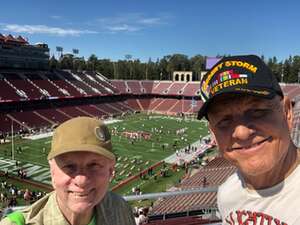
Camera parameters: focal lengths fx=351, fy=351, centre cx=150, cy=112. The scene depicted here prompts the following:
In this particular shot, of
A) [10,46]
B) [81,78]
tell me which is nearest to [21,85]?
[10,46]

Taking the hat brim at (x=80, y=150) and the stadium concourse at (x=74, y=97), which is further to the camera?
the stadium concourse at (x=74, y=97)

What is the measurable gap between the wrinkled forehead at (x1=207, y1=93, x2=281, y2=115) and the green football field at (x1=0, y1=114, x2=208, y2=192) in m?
25.2

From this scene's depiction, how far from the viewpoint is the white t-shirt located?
200 centimetres

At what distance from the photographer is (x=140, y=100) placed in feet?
249

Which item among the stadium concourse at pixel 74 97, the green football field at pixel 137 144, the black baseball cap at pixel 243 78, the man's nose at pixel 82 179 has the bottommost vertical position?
the green football field at pixel 137 144

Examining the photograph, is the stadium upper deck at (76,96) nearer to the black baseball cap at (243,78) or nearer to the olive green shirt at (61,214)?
the olive green shirt at (61,214)

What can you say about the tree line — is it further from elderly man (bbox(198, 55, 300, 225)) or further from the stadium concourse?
elderly man (bbox(198, 55, 300, 225))

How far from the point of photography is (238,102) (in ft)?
6.66

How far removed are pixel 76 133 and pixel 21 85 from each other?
56507mm

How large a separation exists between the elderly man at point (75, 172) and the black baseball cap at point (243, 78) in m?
0.71

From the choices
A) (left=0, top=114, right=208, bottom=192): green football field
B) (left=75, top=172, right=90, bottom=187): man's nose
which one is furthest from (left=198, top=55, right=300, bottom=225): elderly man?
(left=0, top=114, right=208, bottom=192): green football field

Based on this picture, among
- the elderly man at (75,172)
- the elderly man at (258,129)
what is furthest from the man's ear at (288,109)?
the elderly man at (75,172)

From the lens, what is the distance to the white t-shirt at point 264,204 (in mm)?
2004

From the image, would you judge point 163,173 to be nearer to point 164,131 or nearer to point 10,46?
point 164,131
